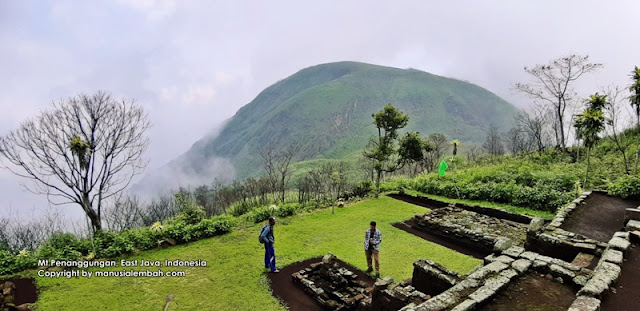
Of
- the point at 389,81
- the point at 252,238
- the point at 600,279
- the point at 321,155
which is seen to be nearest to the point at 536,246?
the point at 600,279

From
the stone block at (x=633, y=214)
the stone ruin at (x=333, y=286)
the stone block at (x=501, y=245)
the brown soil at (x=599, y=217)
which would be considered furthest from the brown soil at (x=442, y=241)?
the stone ruin at (x=333, y=286)

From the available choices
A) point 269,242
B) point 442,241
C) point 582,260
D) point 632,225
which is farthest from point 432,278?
point 442,241

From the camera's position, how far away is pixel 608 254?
6.91 meters

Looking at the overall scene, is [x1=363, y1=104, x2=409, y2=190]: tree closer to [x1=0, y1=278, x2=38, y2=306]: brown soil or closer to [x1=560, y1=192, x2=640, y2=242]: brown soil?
[x1=560, y1=192, x2=640, y2=242]: brown soil

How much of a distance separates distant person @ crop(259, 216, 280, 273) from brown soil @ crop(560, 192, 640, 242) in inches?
397

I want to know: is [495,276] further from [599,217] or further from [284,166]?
[284,166]

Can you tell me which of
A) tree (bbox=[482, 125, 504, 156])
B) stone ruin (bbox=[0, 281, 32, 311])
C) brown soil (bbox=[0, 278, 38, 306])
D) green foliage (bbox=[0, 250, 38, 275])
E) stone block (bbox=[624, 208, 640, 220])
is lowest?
brown soil (bbox=[0, 278, 38, 306])

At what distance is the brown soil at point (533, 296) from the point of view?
5.69 meters

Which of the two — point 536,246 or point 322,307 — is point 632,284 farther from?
point 322,307

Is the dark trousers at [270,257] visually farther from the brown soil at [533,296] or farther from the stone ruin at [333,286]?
the brown soil at [533,296]

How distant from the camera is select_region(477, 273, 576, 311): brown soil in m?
5.69

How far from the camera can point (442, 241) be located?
14320 mm

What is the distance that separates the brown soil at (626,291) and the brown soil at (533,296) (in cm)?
55

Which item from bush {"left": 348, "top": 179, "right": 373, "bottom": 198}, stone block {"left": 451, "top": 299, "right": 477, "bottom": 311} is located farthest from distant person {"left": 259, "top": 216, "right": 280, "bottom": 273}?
bush {"left": 348, "top": 179, "right": 373, "bottom": 198}
